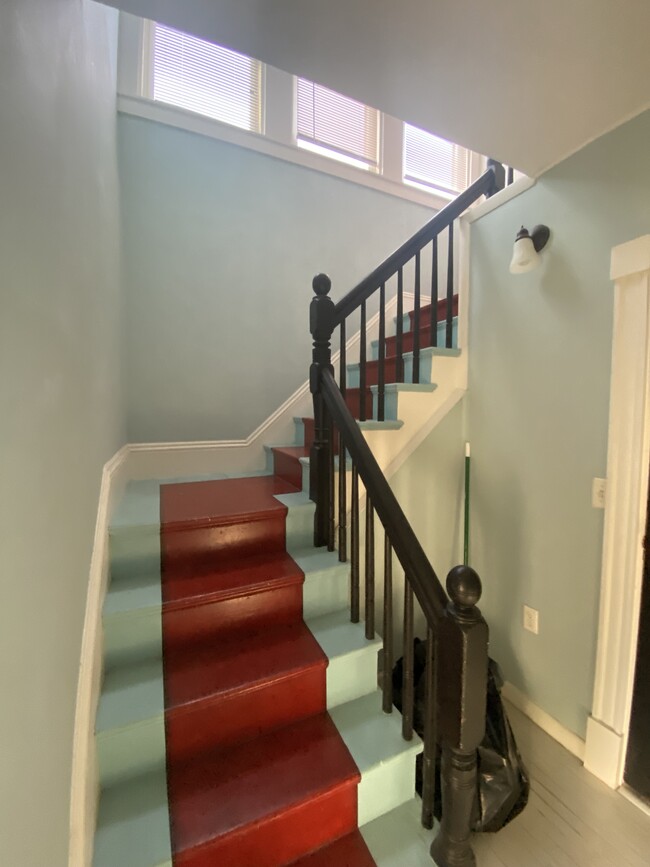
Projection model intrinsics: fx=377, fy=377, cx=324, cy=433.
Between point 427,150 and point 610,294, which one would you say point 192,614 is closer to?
point 610,294

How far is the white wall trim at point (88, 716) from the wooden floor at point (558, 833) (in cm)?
78

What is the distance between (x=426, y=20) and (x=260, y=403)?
6.83ft

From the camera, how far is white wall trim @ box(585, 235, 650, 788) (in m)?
1.33

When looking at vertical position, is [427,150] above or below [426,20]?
above

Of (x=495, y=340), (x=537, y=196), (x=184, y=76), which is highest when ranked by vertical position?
(x=184, y=76)

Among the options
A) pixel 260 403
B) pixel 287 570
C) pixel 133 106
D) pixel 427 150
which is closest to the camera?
pixel 287 570

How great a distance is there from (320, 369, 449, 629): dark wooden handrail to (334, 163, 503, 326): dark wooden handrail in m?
0.59

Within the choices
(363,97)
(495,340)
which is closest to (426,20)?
(363,97)

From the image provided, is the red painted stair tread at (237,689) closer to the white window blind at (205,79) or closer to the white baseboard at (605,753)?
the white baseboard at (605,753)

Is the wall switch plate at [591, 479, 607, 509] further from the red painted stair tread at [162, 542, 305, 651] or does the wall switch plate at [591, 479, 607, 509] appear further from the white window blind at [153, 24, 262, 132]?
the white window blind at [153, 24, 262, 132]

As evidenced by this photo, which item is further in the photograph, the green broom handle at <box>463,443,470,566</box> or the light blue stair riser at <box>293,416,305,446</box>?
the light blue stair riser at <box>293,416,305,446</box>

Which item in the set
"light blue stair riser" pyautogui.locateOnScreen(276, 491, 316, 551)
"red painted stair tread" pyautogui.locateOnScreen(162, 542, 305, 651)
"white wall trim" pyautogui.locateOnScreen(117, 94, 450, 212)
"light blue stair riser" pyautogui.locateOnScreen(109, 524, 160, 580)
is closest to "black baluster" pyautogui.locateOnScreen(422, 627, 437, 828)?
"red painted stair tread" pyautogui.locateOnScreen(162, 542, 305, 651)

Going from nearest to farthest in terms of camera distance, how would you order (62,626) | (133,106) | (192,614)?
1. (62,626)
2. (192,614)
3. (133,106)

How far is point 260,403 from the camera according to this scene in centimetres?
274
